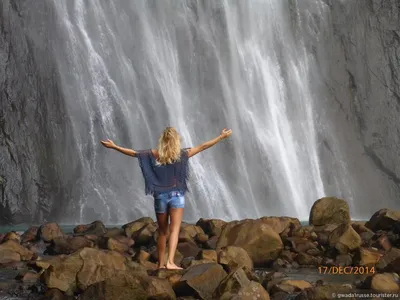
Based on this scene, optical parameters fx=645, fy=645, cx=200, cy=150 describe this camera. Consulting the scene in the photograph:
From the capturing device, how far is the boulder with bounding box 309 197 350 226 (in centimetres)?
1641

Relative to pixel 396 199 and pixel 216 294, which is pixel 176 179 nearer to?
pixel 216 294

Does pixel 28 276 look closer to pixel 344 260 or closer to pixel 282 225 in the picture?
pixel 344 260

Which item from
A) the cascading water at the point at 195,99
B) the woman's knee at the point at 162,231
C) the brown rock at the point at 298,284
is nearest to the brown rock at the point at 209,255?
the woman's knee at the point at 162,231

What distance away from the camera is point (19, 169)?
3200cm

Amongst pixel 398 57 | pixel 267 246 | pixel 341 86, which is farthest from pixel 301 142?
pixel 267 246

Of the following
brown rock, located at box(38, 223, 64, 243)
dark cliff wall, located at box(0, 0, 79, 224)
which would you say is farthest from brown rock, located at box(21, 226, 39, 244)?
dark cliff wall, located at box(0, 0, 79, 224)

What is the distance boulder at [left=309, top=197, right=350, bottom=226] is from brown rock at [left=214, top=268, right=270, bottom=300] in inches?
325

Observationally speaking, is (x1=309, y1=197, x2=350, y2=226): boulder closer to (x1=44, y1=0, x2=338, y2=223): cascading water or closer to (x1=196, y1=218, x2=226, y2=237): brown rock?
(x1=196, y1=218, x2=226, y2=237): brown rock

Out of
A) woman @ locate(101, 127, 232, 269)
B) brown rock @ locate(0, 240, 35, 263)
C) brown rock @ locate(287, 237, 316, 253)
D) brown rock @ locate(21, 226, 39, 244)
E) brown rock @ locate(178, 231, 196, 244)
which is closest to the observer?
woman @ locate(101, 127, 232, 269)

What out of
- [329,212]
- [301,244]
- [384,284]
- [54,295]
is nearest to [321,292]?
[384,284]

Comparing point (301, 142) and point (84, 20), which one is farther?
point (301, 142)

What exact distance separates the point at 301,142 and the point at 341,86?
24.3ft

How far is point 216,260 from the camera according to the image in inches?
406
